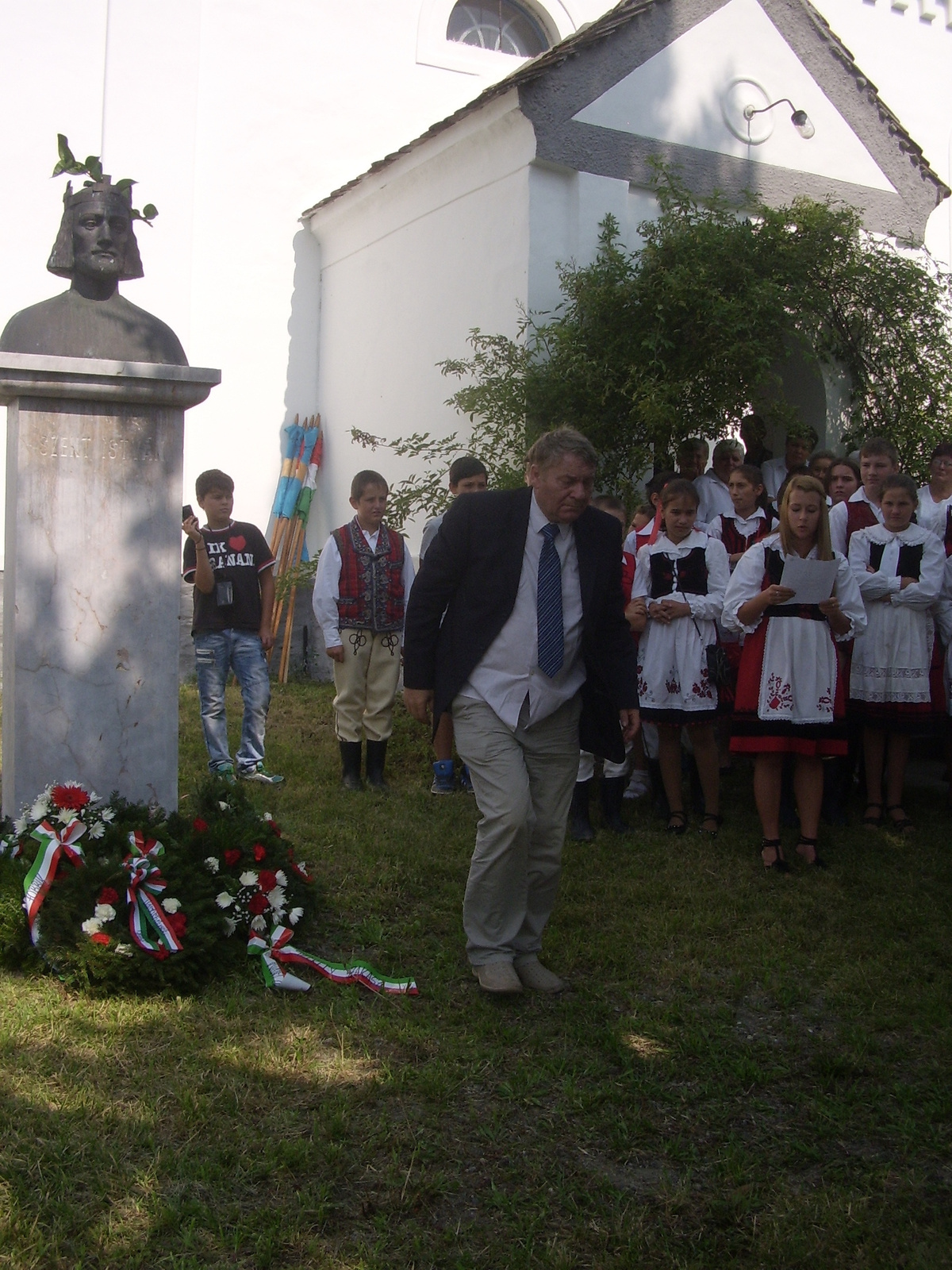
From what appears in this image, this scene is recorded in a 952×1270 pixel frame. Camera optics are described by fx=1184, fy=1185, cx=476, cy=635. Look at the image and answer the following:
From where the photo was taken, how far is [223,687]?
7434 mm

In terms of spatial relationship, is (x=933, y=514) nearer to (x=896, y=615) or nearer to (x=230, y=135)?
(x=896, y=615)

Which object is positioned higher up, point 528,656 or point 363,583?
point 363,583

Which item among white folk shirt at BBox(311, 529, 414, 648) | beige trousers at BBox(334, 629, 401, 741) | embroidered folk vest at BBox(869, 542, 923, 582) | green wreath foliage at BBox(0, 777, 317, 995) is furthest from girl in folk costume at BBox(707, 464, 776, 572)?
green wreath foliage at BBox(0, 777, 317, 995)

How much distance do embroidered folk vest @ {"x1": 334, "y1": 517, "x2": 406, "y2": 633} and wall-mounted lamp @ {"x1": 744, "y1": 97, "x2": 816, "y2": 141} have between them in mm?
5175

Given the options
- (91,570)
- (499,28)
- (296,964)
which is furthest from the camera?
(499,28)

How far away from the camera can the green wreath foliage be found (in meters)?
4.13

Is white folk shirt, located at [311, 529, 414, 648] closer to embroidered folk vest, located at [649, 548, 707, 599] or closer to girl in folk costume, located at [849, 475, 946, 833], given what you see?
embroidered folk vest, located at [649, 548, 707, 599]

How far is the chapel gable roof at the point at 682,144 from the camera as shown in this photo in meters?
8.82

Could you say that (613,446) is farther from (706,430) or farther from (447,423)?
(447,423)

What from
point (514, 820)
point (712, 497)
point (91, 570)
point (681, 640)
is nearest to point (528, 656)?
point (514, 820)

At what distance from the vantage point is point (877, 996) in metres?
4.44

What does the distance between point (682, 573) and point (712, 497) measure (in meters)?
1.78

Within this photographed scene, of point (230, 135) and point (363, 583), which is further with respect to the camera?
point (230, 135)

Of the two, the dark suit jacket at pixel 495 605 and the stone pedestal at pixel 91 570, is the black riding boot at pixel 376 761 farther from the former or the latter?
the dark suit jacket at pixel 495 605
